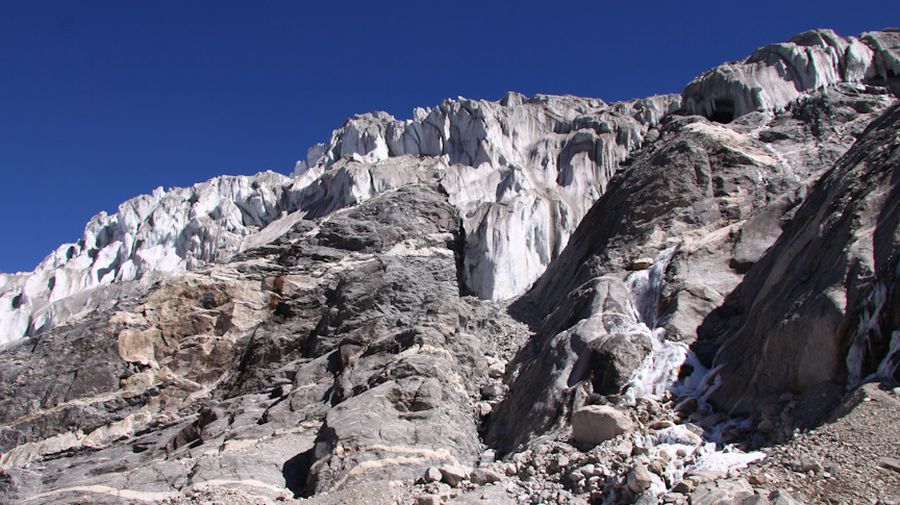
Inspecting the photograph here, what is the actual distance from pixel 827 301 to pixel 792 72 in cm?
2833

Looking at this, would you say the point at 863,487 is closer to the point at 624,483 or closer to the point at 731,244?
the point at 624,483

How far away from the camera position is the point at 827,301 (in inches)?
594

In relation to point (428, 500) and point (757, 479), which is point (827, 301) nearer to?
point (757, 479)

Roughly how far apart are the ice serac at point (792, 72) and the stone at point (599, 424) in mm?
25809

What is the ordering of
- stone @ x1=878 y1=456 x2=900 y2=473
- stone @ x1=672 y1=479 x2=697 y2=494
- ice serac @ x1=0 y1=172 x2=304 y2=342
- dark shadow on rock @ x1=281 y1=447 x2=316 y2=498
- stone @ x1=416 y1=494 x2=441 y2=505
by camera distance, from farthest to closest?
ice serac @ x1=0 y1=172 x2=304 y2=342
dark shadow on rock @ x1=281 y1=447 x2=316 y2=498
stone @ x1=416 y1=494 x2=441 y2=505
stone @ x1=672 y1=479 x2=697 y2=494
stone @ x1=878 y1=456 x2=900 y2=473

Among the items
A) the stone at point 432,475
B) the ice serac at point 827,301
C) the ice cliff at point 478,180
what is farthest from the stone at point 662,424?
the ice cliff at point 478,180

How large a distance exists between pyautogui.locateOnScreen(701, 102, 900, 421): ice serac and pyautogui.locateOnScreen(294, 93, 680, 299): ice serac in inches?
802

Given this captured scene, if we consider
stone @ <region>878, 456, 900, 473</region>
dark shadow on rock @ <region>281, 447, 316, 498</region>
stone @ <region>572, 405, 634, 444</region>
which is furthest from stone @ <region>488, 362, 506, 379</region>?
stone @ <region>878, 456, 900, 473</region>

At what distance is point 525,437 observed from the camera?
19.4 metres

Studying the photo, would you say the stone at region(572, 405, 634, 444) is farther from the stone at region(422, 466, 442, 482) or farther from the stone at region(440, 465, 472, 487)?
the stone at region(422, 466, 442, 482)

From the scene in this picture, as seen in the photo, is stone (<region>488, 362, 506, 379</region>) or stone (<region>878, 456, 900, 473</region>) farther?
stone (<region>488, 362, 506, 379</region>)

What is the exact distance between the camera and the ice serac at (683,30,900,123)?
3778 cm

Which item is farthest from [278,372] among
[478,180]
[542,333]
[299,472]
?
[478,180]

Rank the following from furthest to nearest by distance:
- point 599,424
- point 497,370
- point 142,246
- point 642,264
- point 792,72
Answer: point 142,246 → point 792,72 → point 497,370 → point 642,264 → point 599,424
